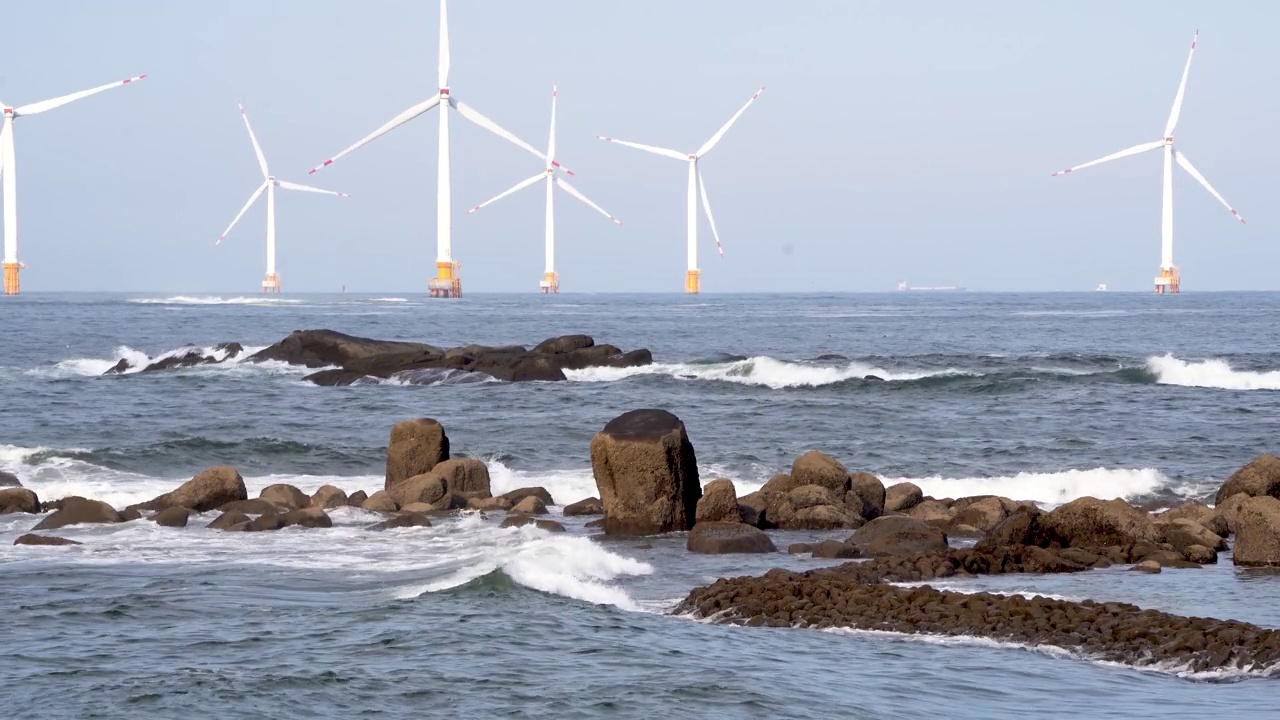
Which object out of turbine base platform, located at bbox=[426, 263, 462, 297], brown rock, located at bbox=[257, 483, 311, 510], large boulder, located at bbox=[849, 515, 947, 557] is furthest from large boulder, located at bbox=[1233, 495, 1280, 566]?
turbine base platform, located at bbox=[426, 263, 462, 297]

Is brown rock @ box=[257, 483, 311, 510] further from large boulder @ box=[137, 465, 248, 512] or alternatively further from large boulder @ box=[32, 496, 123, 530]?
large boulder @ box=[32, 496, 123, 530]

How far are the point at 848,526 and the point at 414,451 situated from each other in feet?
25.9

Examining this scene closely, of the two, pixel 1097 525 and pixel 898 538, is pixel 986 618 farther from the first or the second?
pixel 1097 525

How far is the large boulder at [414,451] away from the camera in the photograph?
85.9ft

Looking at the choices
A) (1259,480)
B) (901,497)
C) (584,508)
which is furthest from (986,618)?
(584,508)

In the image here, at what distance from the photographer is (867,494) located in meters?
24.3

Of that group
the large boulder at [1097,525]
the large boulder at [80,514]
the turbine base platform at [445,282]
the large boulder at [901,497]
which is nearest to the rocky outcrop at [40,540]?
the large boulder at [80,514]


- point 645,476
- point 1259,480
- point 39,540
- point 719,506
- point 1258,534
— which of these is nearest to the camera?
point 1258,534

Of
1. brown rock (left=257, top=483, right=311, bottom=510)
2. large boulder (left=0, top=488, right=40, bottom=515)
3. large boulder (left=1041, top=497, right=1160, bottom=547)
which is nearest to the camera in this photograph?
large boulder (left=1041, top=497, right=1160, bottom=547)

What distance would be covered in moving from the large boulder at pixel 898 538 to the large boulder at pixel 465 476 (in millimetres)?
7666

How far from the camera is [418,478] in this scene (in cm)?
2505

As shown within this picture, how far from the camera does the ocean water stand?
1268 cm

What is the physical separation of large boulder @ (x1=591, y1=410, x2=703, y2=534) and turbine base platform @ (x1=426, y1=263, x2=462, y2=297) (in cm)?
16804

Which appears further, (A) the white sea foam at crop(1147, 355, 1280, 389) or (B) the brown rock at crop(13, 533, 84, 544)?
(A) the white sea foam at crop(1147, 355, 1280, 389)
